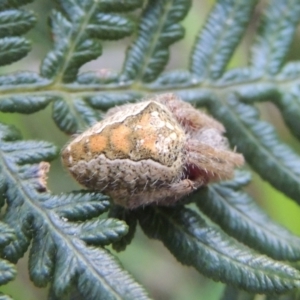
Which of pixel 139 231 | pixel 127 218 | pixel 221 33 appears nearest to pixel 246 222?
pixel 127 218

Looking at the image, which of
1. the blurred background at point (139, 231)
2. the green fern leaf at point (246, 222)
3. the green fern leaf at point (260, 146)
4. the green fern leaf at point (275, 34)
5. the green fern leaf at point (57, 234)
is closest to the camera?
the green fern leaf at point (57, 234)

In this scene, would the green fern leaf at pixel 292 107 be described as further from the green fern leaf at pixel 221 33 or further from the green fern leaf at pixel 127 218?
the green fern leaf at pixel 127 218

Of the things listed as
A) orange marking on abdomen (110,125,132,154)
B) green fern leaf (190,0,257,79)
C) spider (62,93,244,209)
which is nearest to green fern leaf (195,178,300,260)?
spider (62,93,244,209)

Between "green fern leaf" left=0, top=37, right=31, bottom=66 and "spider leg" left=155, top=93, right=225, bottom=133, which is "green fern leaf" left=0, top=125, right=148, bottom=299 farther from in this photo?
"spider leg" left=155, top=93, right=225, bottom=133

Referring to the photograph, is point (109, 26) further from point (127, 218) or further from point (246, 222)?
point (246, 222)

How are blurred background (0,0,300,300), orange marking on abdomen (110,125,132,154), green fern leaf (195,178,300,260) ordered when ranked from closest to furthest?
orange marking on abdomen (110,125,132,154)
green fern leaf (195,178,300,260)
blurred background (0,0,300,300)

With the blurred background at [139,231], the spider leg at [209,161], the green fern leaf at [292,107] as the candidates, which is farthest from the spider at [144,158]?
the blurred background at [139,231]
